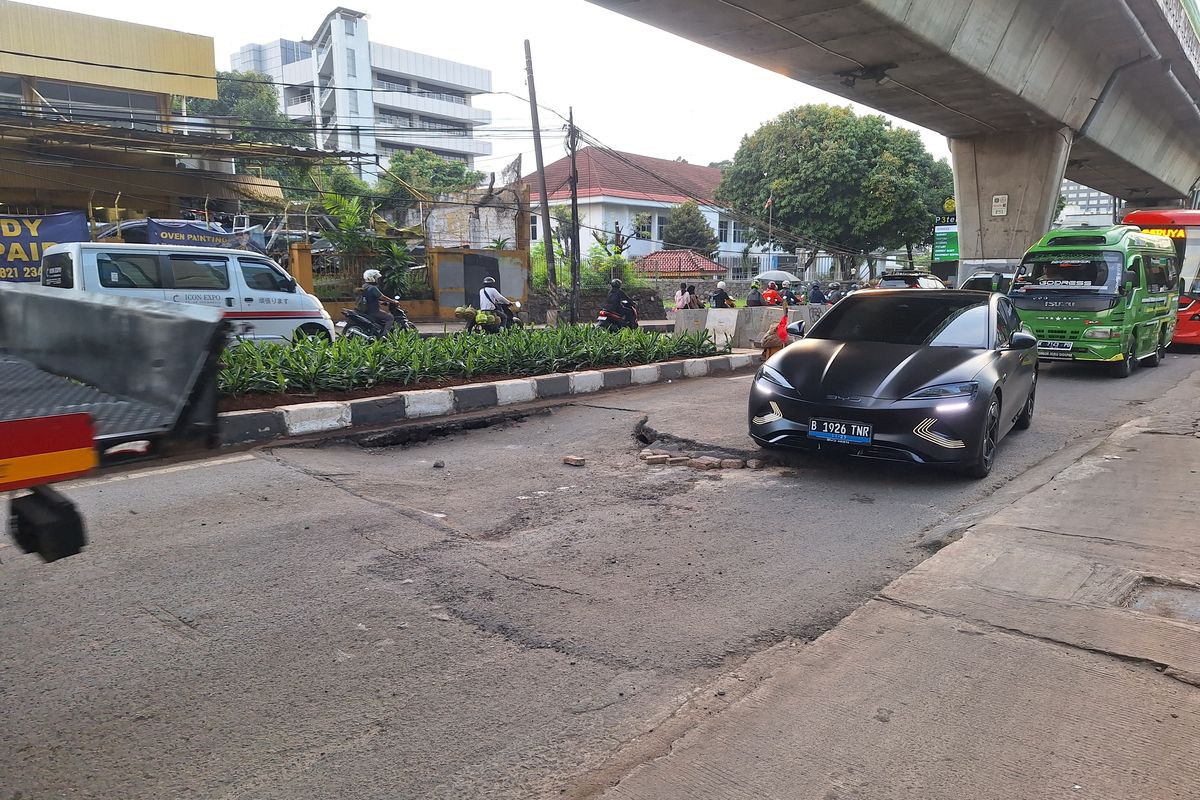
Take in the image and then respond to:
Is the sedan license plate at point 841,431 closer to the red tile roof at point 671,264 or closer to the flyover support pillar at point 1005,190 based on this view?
the flyover support pillar at point 1005,190

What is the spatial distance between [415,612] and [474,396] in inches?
202

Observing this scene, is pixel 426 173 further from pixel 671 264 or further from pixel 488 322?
pixel 488 322

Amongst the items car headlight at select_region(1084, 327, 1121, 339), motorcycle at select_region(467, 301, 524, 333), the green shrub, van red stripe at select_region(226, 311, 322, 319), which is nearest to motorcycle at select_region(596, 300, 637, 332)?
the green shrub

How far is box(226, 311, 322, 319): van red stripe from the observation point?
34.9 feet

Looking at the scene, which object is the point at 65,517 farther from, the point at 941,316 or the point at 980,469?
the point at 941,316

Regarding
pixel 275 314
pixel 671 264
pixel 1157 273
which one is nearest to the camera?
pixel 275 314

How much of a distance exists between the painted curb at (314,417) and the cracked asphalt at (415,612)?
571 millimetres

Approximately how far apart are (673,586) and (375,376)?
17.4 feet

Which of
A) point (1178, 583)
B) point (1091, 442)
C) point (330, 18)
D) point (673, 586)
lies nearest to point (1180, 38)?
point (1091, 442)

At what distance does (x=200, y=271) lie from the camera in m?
10.6

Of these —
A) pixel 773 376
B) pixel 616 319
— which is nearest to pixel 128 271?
pixel 616 319

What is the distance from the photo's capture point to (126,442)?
2.18 metres

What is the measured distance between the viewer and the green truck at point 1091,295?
36.4ft

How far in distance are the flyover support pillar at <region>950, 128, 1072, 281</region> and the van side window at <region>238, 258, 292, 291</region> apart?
1644cm
